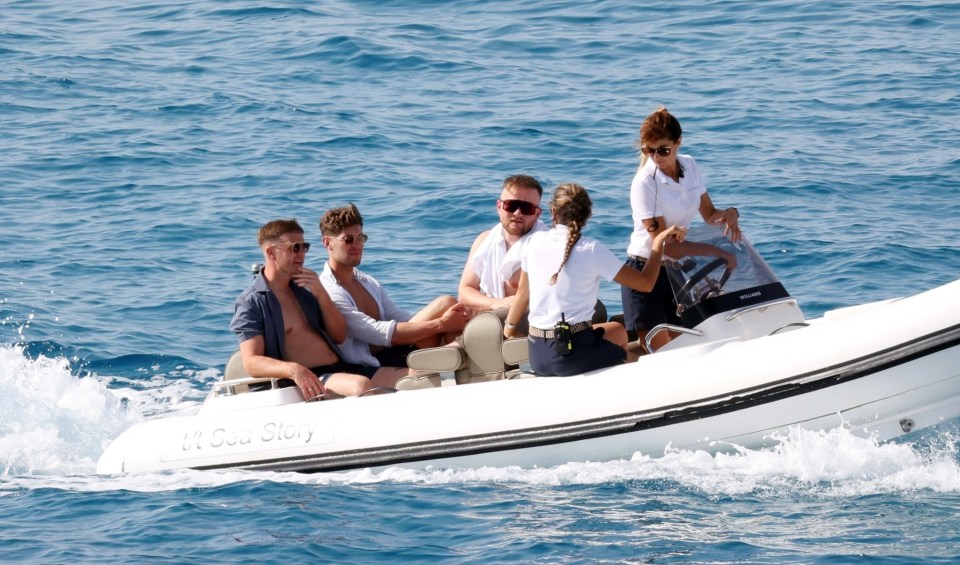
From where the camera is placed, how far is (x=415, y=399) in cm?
649

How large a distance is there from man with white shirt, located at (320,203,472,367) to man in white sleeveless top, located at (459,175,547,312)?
0.13 meters

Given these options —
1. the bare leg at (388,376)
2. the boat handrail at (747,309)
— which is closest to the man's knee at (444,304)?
the bare leg at (388,376)

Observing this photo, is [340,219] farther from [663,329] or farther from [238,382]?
[663,329]

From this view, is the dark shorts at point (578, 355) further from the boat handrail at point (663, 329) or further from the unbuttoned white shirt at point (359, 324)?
the unbuttoned white shirt at point (359, 324)

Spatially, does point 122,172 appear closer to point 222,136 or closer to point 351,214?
Answer: point 222,136

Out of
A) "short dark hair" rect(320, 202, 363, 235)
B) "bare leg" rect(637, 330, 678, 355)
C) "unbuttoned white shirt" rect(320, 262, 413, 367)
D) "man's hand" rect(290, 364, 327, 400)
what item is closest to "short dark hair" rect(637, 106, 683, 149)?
"bare leg" rect(637, 330, 678, 355)

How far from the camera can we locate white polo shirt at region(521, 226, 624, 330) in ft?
19.5

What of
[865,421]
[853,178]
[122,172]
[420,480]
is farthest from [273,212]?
[865,421]

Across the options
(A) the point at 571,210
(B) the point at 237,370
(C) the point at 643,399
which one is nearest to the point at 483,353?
(C) the point at 643,399

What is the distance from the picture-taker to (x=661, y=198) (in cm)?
633

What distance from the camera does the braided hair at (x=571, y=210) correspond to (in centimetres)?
589

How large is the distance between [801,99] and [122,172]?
21.8 feet

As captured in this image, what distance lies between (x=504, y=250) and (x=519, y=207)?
0.31 metres

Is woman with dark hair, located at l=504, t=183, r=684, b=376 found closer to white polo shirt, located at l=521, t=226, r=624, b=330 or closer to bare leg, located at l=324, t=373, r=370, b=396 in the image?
white polo shirt, located at l=521, t=226, r=624, b=330
